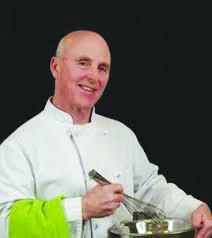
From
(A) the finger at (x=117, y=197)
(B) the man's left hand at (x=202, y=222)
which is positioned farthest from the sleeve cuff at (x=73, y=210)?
(B) the man's left hand at (x=202, y=222)

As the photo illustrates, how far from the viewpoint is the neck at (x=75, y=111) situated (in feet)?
6.75

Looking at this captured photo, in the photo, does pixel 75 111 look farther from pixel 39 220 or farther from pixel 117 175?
pixel 39 220

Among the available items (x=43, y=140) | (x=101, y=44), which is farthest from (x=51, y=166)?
(x=101, y=44)

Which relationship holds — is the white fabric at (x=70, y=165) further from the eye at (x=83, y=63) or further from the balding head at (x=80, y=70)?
the eye at (x=83, y=63)

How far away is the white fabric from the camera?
1901 millimetres

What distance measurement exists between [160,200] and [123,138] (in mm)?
246

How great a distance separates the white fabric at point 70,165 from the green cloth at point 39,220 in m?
0.03

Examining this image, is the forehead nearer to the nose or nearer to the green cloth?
the nose

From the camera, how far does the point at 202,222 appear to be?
6.49ft

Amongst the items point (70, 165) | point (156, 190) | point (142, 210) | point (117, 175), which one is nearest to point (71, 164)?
point (70, 165)

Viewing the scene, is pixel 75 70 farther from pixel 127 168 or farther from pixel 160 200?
pixel 160 200

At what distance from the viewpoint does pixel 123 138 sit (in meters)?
2.21

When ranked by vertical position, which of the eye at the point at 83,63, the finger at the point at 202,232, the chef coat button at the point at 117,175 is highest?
the eye at the point at 83,63

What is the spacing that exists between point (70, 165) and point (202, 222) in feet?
1.45
